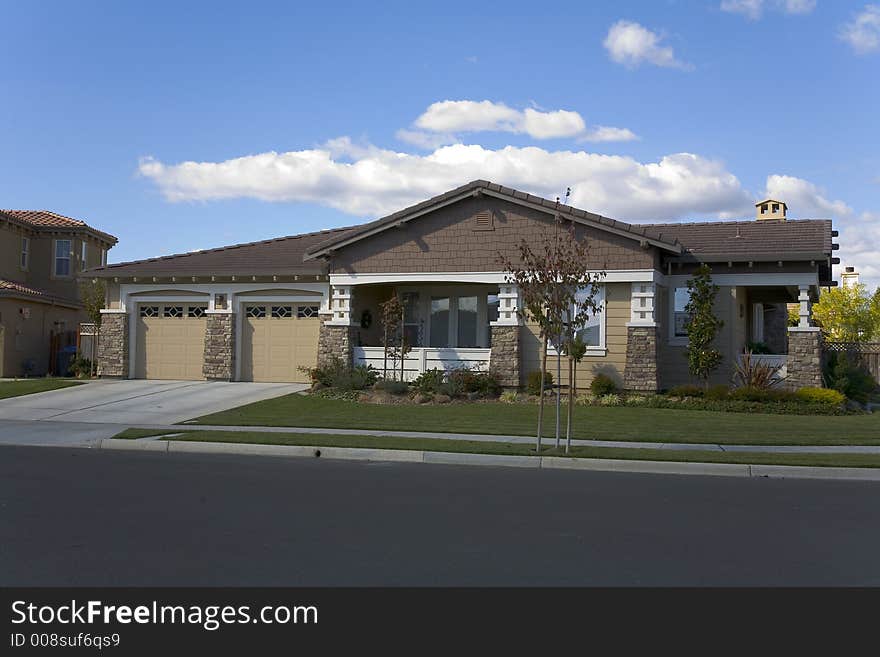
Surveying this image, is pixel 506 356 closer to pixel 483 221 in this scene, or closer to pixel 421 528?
pixel 483 221

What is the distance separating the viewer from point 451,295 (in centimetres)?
2602

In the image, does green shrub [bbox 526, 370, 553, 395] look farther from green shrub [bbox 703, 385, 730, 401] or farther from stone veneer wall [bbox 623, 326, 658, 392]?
green shrub [bbox 703, 385, 730, 401]

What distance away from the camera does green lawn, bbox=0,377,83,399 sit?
23484 millimetres

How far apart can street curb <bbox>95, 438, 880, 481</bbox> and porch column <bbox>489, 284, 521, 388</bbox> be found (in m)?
9.16

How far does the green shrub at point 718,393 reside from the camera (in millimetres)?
21141

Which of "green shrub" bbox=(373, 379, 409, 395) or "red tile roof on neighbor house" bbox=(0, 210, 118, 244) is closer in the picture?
"green shrub" bbox=(373, 379, 409, 395)

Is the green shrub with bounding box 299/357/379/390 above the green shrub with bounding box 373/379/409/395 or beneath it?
above

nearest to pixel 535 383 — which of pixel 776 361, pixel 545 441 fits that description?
pixel 776 361

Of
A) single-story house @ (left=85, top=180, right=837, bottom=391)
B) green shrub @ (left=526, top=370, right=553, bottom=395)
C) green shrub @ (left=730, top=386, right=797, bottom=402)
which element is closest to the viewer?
green shrub @ (left=730, top=386, right=797, bottom=402)

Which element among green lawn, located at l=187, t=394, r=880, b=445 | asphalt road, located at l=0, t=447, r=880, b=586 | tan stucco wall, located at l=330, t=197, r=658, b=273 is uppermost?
tan stucco wall, located at l=330, t=197, r=658, b=273

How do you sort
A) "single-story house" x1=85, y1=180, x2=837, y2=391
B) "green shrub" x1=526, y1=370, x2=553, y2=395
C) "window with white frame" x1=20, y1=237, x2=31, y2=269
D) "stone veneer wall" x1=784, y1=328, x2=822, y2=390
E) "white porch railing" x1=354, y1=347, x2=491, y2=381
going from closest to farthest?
"stone veneer wall" x1=784, y1=328, x2=822, y2=390, "green shrub" x1=526, y1=370, x2=553, y2=395, "single-story house" x1=85, y1=180, x2=837, y2=391, "white porch railing" x1=354, y1=347, x2=491, y2=381, "window with white frame" x1=20, y1=237, x2=31, y2=269

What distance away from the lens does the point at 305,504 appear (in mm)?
9633

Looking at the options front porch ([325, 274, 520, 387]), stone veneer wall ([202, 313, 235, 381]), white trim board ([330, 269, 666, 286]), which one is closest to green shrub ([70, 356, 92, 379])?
stone veneer wall ([202, 313, 235, 381])

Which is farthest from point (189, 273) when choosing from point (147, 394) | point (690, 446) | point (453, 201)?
point (690, 446)
